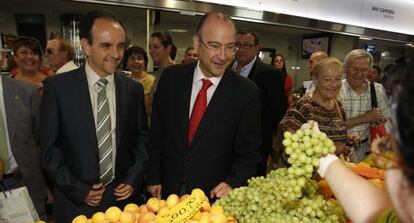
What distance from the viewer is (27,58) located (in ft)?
10.2

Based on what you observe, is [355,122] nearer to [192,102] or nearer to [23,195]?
[192,102]

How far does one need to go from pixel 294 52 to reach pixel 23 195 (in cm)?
663

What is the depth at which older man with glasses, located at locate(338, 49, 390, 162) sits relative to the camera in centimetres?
316

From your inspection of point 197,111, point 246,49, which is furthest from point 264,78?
point 197,111

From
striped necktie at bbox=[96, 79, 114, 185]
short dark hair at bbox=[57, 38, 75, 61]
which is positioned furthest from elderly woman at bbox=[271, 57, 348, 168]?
short dark hair at bbox=[57, 38, 75, 61]

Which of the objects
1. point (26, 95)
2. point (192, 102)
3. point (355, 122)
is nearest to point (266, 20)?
point (355, 122)

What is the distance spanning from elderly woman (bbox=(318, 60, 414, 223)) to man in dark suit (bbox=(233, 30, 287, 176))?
2.25 metres

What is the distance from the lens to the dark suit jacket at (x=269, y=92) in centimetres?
333

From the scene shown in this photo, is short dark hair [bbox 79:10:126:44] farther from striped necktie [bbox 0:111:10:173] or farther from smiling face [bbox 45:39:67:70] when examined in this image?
smiling face [bbox 45:39:67:70]

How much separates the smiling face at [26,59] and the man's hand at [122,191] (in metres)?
1.94

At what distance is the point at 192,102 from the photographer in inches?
79.4

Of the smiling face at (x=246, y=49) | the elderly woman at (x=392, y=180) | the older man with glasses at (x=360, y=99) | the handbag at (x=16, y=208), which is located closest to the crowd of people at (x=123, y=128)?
the handbag at (x=16, y=208)

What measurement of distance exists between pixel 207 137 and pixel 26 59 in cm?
221

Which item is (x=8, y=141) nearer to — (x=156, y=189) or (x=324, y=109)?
(x=156, y=189)
